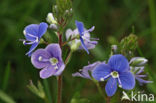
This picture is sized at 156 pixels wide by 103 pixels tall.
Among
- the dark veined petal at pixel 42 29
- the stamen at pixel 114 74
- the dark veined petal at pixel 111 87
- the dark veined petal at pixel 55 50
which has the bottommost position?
the dark veined petal at pixel 111 87

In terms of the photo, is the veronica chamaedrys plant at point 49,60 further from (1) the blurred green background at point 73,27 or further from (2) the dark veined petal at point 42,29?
(1) the blurred green background at point 73,27

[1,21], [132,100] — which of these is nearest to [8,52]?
[1,21]

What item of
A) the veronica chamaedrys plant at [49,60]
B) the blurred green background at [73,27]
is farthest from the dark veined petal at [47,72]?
the blurred green background at [73,27]

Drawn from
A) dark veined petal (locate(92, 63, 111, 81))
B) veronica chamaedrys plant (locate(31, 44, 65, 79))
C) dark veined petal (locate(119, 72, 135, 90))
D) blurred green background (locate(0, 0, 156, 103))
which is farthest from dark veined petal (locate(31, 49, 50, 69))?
blurred green background (locate(0, 0, 156, 103))

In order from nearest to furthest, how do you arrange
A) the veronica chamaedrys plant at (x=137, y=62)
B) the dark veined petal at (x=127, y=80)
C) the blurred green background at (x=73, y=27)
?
the dark veined petal at (x=127, y=80) → the veronica chamaedrys plant at (x=137, y=62) → the blurred green background at (x=73, y=27)

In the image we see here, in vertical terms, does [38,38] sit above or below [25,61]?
above

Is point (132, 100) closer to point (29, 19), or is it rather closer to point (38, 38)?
point (38, 38)

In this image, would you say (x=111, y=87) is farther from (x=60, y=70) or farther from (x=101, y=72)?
(x=60, y=70)
